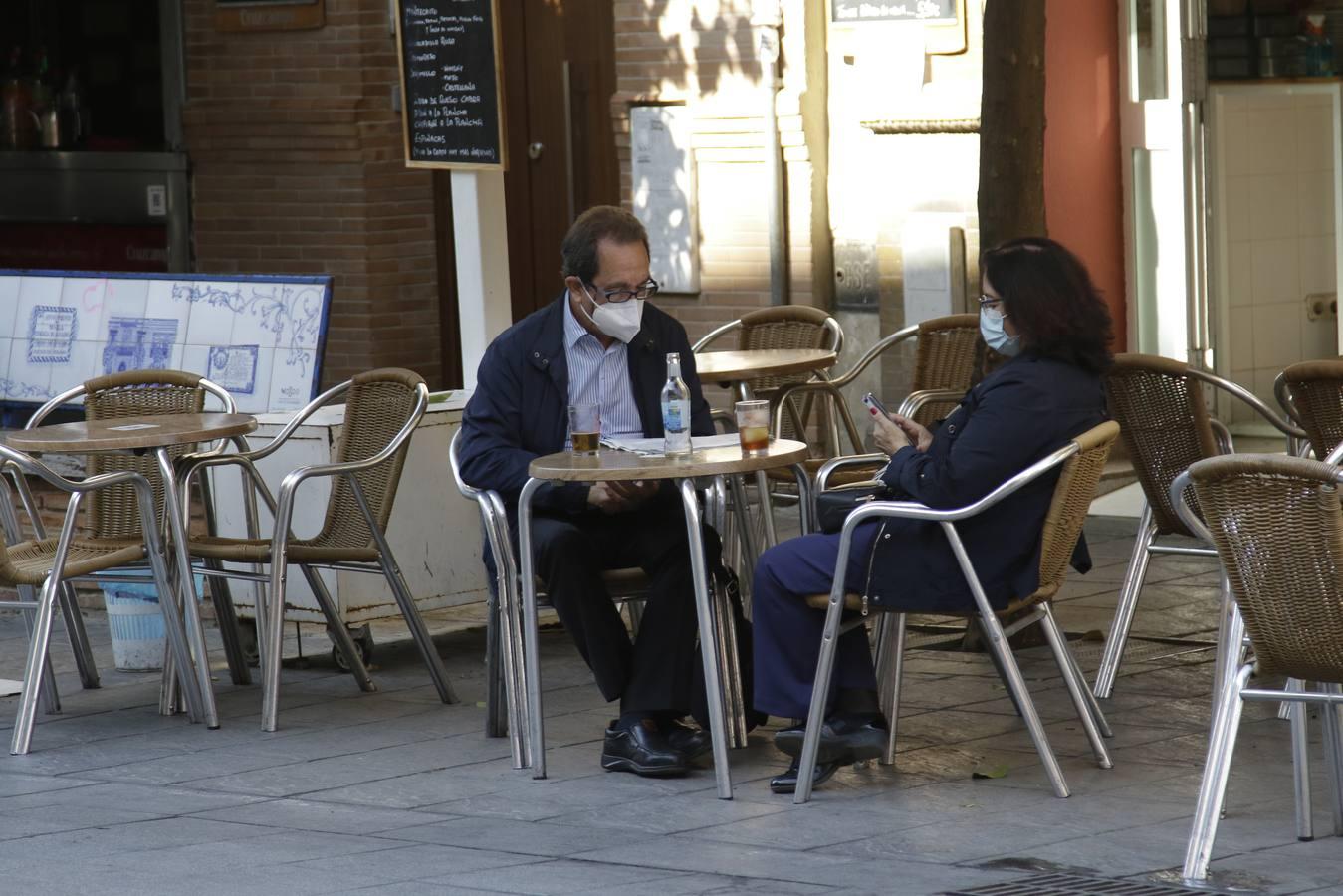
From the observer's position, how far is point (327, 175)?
42.2 ft

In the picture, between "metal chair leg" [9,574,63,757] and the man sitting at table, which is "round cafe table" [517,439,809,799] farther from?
"metal chair leg" [9,574,63,757]

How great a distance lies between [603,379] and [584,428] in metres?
0.46

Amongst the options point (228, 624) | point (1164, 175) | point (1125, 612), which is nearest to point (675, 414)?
point (1125, 612)

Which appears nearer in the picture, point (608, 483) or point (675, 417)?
point (675, 417)

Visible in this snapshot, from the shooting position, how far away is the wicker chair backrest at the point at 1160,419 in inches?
258

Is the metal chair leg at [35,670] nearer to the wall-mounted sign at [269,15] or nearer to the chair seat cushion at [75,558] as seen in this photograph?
the chair seat cushion at [75,558]

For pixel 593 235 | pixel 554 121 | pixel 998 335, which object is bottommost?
pixel 998 335

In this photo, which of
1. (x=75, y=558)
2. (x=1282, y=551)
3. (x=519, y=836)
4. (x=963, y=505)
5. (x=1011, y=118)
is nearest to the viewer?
(x=1282, y=551)

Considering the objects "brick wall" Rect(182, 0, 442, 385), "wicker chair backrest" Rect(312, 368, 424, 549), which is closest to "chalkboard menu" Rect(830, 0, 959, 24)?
"brick wall" Rect(182, 0, 442, 385)

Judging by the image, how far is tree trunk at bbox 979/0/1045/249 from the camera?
739 cm

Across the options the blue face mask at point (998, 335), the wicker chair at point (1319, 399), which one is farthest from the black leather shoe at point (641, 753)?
the wicker chair at point (1319, 399)

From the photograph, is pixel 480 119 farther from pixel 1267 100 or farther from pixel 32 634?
pixel 1267 100

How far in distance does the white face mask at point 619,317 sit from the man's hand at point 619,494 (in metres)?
0.42

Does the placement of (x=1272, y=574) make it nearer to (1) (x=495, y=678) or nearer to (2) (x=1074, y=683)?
(2) (x=1074, y=683)
